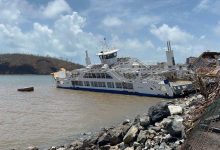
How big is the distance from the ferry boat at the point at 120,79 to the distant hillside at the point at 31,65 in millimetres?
100503

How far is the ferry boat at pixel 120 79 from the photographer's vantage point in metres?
52.3

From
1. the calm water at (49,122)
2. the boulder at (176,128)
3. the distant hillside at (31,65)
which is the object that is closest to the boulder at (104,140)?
the boulder at (176,128)

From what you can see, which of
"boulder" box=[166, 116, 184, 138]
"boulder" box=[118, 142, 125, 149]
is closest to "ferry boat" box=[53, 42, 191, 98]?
"boulder" box=[118, 142, 125, 149]

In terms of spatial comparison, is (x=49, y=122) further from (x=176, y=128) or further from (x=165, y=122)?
(x=176, y=128)

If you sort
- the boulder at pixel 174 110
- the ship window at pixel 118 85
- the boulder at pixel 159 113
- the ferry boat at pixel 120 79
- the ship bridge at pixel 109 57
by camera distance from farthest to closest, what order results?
the ship bridge at pixel 109 57
the ship window at pixel 118 85
the ferry boat at pixel 120 79
the boulder at pixel 174 110
the boulder at pixel 159 113

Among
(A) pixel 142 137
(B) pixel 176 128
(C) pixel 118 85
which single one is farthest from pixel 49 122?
(C) pixel 118 85

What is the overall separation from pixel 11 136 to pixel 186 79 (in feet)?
102

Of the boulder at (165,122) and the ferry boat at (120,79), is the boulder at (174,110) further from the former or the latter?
the ferry boat at (120,79)

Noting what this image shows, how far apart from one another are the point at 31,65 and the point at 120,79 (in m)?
126

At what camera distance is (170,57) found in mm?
57531

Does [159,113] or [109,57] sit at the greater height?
[109,57]

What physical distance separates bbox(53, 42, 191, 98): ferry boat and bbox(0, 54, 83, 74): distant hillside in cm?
10050

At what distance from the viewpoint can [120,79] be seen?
203 feet

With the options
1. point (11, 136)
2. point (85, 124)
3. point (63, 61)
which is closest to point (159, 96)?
point (85, 124)
